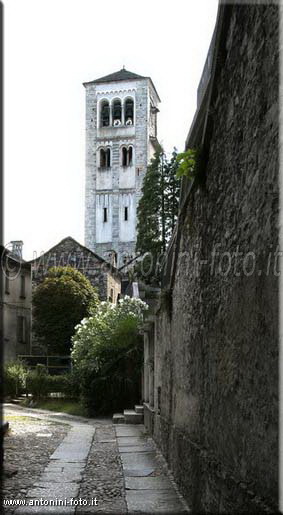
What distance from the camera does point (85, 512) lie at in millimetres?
5863

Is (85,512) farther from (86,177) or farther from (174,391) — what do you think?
(86,177)

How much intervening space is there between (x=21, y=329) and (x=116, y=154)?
28244 mm

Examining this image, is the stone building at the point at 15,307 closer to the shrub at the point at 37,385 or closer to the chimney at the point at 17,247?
the chimney at the point at 17,247

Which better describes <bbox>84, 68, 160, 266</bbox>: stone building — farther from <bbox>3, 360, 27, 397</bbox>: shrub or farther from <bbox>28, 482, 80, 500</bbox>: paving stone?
<bbox>28, 482, 80, 500</bbox>: paving stone

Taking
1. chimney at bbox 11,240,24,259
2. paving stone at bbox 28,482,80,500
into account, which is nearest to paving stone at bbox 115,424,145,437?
paving stone at bbox 28,482,80,500

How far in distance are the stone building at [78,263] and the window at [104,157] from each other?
24.6 metres

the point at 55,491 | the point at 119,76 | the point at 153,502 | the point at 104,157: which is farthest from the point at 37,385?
the point at 119,76

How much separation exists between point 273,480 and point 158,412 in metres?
7.61

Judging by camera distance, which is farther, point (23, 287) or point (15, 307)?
point (23, 287)

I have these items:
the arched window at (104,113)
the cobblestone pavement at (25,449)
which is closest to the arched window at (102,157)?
the arched window at (104,113)

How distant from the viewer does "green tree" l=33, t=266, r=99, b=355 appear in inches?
1282

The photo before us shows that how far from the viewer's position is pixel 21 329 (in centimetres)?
3444

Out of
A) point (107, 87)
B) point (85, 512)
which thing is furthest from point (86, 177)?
point (85, 512)

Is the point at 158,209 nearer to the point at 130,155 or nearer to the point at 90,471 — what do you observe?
the point at 130,155
